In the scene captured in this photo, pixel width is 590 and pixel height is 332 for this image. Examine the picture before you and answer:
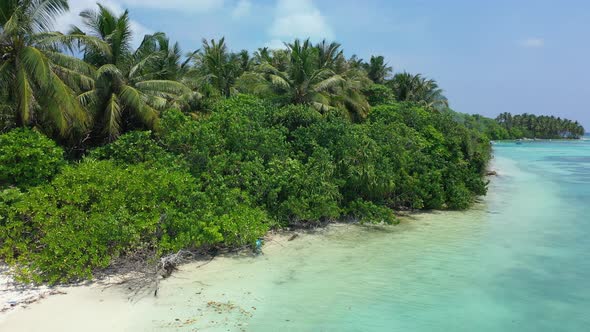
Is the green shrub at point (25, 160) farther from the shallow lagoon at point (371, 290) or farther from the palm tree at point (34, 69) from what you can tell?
the shallow lagoon at point (371, 290)

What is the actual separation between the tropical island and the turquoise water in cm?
112

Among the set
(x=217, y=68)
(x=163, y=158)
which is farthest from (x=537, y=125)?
(x=163, y=158)

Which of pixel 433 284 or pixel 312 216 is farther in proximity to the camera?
pixel 312 216

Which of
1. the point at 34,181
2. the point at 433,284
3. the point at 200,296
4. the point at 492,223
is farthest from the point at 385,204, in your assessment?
the point at 34,181

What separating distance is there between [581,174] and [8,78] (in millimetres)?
36518

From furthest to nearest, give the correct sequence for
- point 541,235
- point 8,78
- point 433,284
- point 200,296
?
point 541,235, point 8,78, point 433,284, point 200,296

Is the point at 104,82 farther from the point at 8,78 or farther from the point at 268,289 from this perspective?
the point at 268,289

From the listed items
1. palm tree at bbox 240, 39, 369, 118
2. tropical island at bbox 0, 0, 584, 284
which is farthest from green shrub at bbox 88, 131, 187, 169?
palm tree at bbox 240, 39, 369, 118

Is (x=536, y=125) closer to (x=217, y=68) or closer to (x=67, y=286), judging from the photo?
(x=217, y=68)

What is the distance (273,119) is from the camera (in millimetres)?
15109

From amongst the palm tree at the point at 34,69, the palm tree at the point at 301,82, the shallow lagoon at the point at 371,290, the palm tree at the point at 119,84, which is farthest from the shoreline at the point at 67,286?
the palm tree at the point at 301,82

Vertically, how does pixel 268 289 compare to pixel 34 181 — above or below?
below

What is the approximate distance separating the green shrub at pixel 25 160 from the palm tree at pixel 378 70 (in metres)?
31.7

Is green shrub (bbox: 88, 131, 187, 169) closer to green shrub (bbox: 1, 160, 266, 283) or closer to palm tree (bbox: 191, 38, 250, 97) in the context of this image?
green shrub (bbox: 1, 160, 266, 283)
